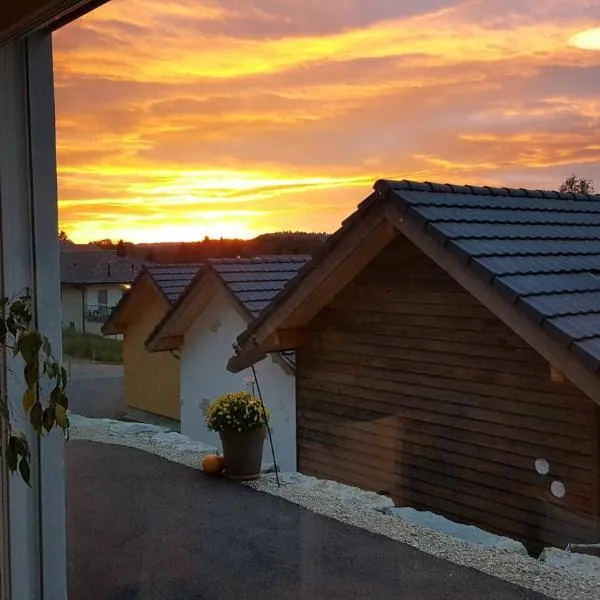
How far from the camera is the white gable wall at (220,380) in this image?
2432 millimetres

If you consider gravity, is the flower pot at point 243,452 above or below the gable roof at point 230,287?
below

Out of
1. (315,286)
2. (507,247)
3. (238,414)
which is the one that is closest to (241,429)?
(238,414)

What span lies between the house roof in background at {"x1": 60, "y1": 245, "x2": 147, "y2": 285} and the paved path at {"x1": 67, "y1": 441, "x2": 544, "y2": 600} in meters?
0.52

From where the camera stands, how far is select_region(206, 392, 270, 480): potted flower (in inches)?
123

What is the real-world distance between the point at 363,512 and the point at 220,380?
0.67m

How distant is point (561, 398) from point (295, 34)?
1.05m

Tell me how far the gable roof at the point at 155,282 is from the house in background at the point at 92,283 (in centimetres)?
2

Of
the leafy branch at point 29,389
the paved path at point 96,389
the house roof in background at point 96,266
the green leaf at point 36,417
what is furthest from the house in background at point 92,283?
the green leaf at point 36,417

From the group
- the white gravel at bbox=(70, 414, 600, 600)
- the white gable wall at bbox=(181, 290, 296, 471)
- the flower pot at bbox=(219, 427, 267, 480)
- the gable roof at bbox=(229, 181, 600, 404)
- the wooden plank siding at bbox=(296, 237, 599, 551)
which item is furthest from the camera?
the flower pot at bbox=(219, 427, 267, 480)

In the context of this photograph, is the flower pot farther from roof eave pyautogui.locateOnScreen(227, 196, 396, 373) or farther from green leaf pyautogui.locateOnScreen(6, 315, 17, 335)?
green leaf pyautogui.locateOnScreen(6, 315, 17, 335)

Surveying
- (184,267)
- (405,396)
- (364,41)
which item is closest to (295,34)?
(364,41)

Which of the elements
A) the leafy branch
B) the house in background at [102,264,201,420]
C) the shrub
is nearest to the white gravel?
the shrub

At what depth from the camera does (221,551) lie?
2.59m

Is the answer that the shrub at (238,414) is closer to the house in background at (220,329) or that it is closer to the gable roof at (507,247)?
the house in background at (220,329)
